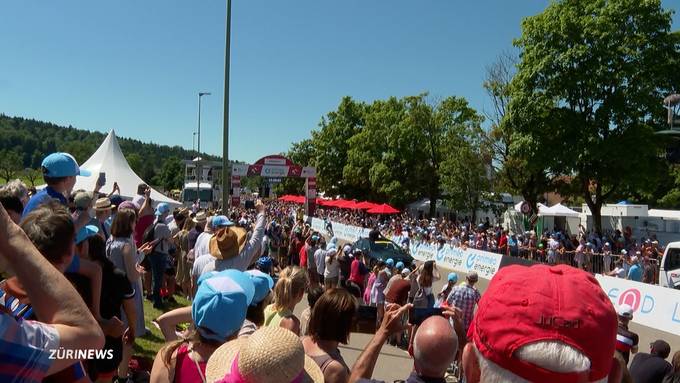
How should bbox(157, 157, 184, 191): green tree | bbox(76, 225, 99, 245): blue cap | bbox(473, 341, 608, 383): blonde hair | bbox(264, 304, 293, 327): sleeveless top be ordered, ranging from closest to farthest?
1. bbox(473, 341, 608, 383): blonde hair
2. bbox(76, 225, 99, 245): blue cap
3. bbox(264, 304, 293, 327): sleeveless top
4. bbox(157, 157, 184, 191): green tree

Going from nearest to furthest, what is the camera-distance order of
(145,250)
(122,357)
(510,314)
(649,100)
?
(510,314)
(122,357)
(145,250)
(649,100)

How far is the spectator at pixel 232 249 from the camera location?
5.48 m

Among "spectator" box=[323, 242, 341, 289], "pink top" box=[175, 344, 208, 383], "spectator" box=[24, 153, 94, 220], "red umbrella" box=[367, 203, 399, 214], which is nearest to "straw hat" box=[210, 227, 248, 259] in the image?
"spectator" box=[24, 153, 94, 220]

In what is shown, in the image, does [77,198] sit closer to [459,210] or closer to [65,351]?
[65,351]

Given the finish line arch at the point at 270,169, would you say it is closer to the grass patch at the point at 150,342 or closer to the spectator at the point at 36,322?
the grass patch at the point at 150,342

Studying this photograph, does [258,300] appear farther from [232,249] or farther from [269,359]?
[269,359]

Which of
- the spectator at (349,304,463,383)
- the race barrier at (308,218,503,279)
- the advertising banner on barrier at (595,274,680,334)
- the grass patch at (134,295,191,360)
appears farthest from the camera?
the race barrier at (308,218,503,279)

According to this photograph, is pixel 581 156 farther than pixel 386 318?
Yes

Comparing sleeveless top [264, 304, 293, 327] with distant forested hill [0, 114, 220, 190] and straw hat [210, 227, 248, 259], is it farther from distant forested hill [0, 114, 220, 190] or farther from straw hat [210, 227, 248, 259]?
distant forested hill [0, 114, 220, 190]

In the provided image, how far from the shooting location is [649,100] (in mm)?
26062

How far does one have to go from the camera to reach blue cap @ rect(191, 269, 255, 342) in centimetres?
279

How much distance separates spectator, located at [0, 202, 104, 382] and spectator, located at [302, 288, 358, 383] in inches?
67.2

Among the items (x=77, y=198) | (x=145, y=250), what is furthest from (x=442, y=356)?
(x=145, y=250)

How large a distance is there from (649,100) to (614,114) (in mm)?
1655
